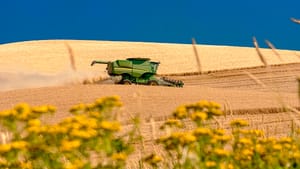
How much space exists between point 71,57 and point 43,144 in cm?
86

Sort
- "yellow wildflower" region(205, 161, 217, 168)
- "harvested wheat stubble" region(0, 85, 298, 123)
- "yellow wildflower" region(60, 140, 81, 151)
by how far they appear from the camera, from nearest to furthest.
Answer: "yellow wildflower" region(60, 140, 81, 151) → "yellow wildflower" region(205, 161, 217, 168) → "harvested wheat stubble" region(0, 85, 298, 123)

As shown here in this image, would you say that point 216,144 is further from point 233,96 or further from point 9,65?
point 9,65

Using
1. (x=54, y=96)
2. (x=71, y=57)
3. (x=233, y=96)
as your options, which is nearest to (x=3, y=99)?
(x=54, y=96)

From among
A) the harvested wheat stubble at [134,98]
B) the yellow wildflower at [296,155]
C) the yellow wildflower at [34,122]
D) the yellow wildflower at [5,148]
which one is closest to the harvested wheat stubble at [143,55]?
the harvested wheat stubble at [134,98]

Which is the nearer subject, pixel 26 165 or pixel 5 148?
pixel 5 148

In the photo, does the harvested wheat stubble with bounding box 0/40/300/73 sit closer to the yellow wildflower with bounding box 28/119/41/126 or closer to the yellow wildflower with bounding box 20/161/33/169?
the yellow wildflower with bounding box 20/161/33/169

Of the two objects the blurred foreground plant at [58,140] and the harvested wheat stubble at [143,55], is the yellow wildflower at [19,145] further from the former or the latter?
the harvested wheat stubble at [143,55]

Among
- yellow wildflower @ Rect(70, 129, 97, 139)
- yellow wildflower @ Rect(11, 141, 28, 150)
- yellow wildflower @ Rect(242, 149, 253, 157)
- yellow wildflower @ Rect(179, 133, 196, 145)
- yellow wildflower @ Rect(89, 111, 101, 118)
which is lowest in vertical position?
yellow wildflower @ Rect(242, 149, 253, 157)

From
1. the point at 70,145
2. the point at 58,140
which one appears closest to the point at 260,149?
the point at 58,140

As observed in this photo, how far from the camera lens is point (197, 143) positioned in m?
3.71

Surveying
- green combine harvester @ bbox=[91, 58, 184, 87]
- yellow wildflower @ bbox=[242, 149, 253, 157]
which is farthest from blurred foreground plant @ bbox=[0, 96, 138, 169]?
green combine harvester @ bbox=[91, 58, 184, 87]

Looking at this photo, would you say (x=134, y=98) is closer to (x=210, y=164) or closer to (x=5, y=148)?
(x=210, y=164)

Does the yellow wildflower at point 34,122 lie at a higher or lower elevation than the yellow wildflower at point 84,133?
higher

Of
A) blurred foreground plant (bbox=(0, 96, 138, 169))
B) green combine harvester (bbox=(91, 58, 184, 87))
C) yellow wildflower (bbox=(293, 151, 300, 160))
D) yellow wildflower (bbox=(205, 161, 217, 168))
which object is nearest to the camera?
blurred foreground plant (bbox=(0, 96, 138, 169))
